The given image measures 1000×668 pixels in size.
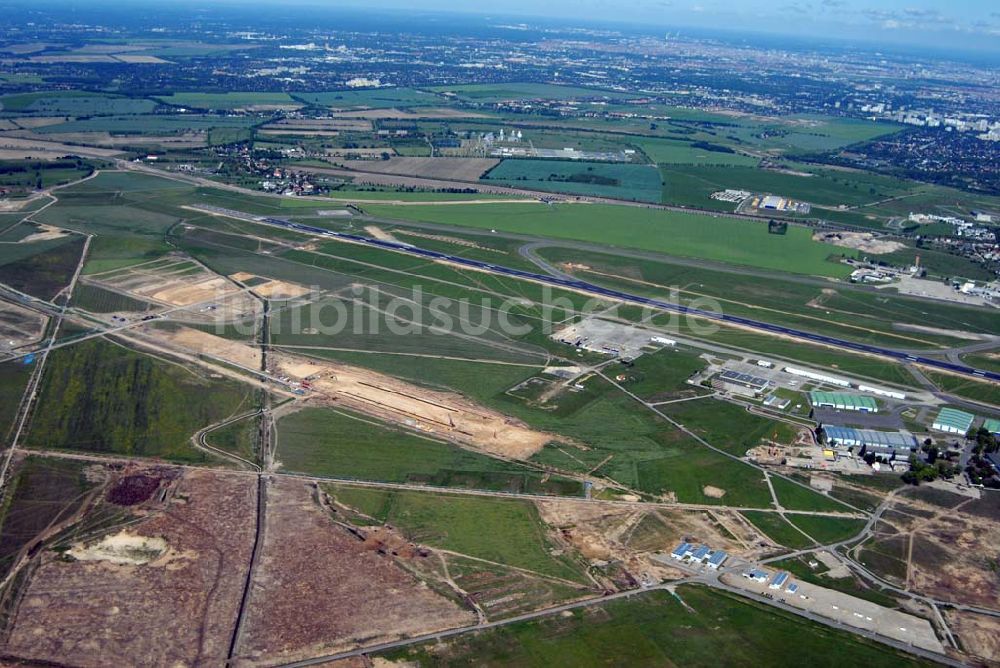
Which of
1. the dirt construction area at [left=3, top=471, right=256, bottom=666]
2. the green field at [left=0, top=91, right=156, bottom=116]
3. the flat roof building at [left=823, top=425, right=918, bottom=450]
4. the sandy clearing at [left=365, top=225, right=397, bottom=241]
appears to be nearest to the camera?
the dirt construction area at [left=3, top=471, right=256, bottom=666]

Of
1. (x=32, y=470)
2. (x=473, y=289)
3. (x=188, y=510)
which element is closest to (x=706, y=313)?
(x=473, y=289)

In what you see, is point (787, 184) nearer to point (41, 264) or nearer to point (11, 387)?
point (41, 264)

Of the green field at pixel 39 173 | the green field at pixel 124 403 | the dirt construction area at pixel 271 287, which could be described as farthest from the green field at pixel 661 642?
the green field at pixel 39 173

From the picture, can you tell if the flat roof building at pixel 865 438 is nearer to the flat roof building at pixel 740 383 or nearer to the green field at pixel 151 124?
the flat roof building at pixel 740 383

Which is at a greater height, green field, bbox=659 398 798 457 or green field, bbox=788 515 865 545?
green field, bbox=659 398 798 457

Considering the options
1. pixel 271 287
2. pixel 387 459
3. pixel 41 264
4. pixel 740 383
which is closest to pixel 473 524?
pixel 387 459

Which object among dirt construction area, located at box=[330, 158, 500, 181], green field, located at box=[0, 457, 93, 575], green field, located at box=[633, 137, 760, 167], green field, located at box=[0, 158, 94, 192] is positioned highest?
green field, located at box=[633, 137, 760, 167]

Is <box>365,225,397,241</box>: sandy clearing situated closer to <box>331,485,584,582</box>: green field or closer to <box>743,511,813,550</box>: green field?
<box>331,485,584,582</box>: green field

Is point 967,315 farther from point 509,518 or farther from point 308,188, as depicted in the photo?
point 308,188

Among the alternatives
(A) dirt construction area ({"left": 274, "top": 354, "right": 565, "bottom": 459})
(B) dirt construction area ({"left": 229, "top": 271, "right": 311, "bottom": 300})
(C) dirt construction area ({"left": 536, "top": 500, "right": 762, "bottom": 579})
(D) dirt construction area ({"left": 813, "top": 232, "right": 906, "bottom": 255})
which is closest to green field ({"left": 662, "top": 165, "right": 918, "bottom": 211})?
(D) dirt construction area ({"left": 813, "top": 232, "right": 906, "bottom": 255})
